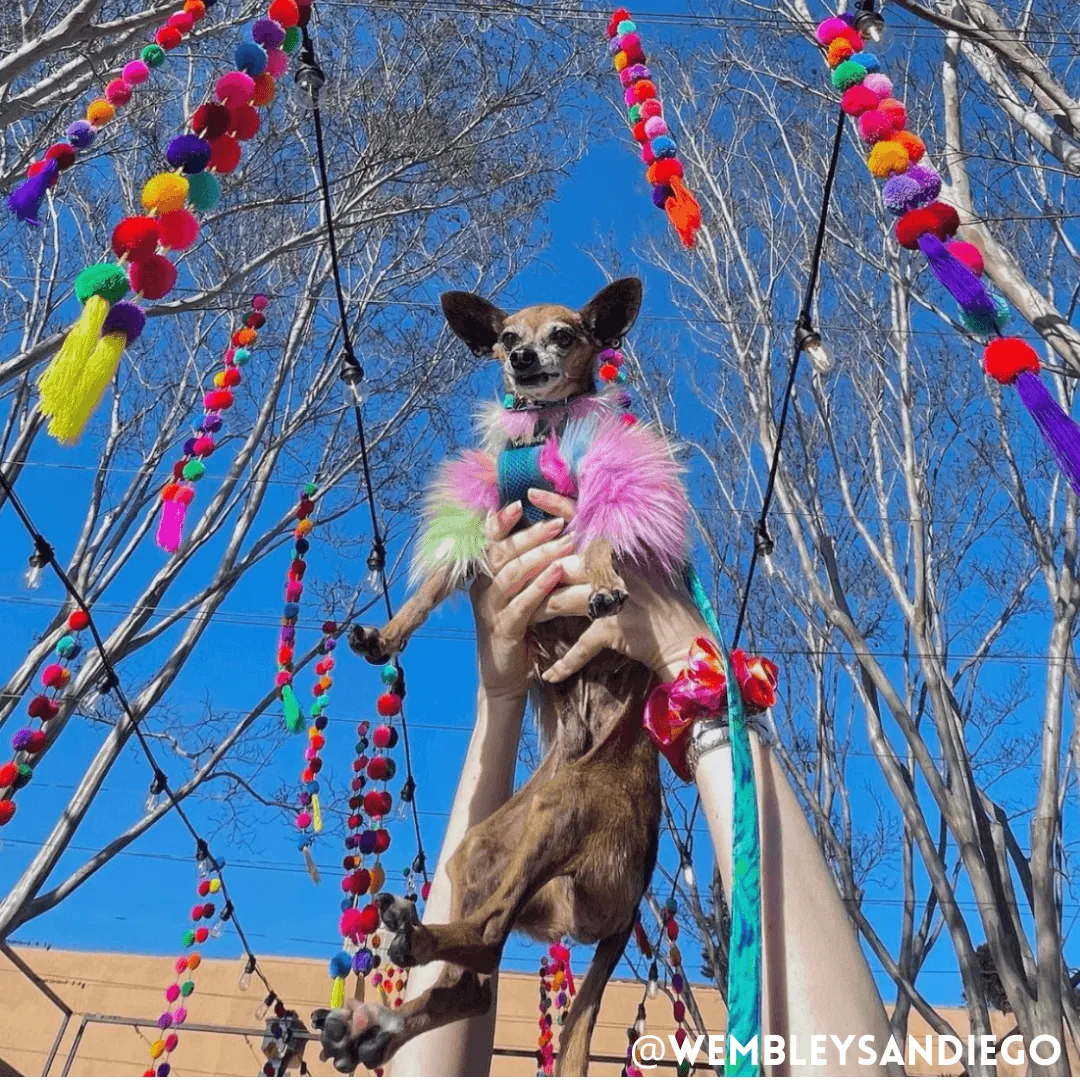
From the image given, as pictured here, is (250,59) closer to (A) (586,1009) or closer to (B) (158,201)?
(B) (158,201)

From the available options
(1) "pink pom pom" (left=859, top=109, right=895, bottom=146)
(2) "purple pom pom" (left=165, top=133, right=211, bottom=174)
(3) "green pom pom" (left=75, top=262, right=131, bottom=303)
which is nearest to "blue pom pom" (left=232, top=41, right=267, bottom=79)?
(2) "purple pom pom" (left=165, top=133, right=211, bottom=174)

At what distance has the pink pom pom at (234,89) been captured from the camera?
5.79 ft

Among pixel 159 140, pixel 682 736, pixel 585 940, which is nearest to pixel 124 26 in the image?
pixel 159 140

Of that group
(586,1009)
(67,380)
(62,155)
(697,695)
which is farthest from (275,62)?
(586,1009)

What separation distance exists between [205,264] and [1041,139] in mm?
4506

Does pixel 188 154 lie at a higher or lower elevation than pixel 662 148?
lower

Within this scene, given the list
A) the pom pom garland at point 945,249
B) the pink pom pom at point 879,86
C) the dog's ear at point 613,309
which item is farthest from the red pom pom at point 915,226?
the dog's ear at point 613,309

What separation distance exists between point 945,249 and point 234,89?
4.25 feet

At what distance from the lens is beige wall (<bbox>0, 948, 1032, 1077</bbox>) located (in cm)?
1018

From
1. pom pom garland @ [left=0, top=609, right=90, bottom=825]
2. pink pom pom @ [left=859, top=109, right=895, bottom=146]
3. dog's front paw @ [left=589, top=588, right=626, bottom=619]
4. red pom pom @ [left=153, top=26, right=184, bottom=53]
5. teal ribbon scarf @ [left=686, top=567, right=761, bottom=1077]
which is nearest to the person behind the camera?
teal ribbon scarf @ [left=686, top=567, right=761, bottom=1077]

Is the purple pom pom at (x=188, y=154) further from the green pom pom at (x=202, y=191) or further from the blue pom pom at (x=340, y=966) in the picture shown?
the blue pom pom at (x=340, y=966)

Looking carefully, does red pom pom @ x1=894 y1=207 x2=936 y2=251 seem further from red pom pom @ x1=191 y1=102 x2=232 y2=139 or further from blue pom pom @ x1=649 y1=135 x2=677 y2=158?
red pom pom @ x1=191 y1=102 x2=232 y2=139

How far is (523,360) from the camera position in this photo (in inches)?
85.9

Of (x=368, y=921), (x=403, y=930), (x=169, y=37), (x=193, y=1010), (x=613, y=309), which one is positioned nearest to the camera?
(x=403, y=930)
